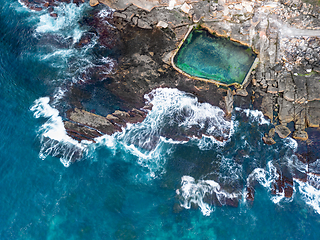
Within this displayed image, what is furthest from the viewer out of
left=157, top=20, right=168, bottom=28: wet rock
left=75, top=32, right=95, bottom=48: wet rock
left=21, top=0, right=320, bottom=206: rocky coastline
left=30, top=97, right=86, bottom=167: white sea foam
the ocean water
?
left=75, top=32, right=95, bottom=48: wet rock

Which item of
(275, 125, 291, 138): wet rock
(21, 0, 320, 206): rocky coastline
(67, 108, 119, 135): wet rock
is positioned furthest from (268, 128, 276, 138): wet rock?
(67, 108, 119, 135): wet rock

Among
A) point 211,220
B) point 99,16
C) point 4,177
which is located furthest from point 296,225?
point 99,16

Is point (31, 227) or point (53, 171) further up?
point (53, 171)

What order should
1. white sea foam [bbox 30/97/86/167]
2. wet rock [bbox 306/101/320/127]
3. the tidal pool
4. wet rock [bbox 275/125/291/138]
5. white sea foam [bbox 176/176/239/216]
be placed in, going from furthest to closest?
the tidal pool → wet rock [bbox 275/125/291/138] → wet rock [bbox 306/101/320/127] → white sea foam [bbox 30/97/86/167] → white sea foam [bbox 176/176/239/216]

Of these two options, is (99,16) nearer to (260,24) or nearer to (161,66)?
(161,66)

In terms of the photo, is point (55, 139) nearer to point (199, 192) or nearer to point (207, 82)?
point (199, 192)

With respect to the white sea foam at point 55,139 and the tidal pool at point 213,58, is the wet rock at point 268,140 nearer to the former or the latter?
the tidal pool at point 213,58

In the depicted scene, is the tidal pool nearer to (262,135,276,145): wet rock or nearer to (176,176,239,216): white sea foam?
(262,135,276,145): wet rock

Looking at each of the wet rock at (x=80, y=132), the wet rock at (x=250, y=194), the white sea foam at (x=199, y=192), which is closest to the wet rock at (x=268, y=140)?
the wet rock at (x=250, y=194)
